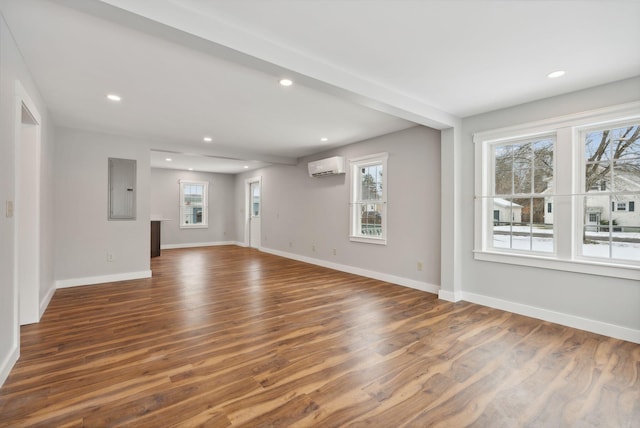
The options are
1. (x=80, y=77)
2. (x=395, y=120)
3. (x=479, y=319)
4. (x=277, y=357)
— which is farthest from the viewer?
(x=395, y=120)

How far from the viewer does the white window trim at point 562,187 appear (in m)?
2.91

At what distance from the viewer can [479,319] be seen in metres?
3.34

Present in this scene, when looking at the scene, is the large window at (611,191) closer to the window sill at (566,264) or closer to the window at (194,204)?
the window sill at (566,264)

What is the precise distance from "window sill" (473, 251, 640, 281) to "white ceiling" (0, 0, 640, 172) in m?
1.73

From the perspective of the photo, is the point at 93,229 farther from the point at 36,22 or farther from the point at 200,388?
the point at 200,388

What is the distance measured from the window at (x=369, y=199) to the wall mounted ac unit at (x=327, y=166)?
0.85 ft

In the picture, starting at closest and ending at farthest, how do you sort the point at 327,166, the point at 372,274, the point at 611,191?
the point at 611,191, the point at 372,274, the point at 327,166

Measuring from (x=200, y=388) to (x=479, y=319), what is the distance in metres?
2.83

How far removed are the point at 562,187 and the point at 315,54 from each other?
2858 millimetres

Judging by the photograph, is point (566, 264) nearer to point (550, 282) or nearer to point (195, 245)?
point (550, 282)

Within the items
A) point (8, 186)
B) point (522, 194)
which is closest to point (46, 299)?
point (8, 186)

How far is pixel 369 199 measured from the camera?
18.1ft

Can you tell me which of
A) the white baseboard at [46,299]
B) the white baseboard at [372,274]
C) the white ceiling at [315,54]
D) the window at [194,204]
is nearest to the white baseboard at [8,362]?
the white baseboard at [46,299]

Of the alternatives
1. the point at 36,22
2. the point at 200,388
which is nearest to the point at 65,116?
the point at 36,22
